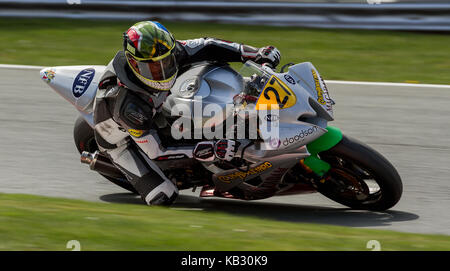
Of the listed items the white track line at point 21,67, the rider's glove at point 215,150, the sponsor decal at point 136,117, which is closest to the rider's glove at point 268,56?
the rider's glove at point 215,150

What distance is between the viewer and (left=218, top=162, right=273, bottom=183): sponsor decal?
5.32 m

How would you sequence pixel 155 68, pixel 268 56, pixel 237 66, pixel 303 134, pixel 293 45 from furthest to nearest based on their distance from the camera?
pixel 293 45 → pixel 237 66 → pixel 268 56 → pixel 155 68 → pixel 303 134

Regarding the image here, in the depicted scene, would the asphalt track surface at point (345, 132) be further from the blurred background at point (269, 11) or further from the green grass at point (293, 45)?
the blurred background at point (269, 11)

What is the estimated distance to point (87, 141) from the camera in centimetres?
639

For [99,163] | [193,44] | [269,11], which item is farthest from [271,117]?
[269,11]

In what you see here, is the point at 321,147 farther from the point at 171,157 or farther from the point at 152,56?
the point at 152,56

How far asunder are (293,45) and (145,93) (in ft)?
19.2

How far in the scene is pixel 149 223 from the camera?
15.4 ft

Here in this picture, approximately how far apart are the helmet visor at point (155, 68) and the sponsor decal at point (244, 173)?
2.81ft

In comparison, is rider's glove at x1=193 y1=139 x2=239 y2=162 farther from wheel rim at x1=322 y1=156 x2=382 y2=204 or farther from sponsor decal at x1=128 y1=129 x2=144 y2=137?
wheel rim at x1=322 y1=156 x2=382 y2=204

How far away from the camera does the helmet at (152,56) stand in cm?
519
